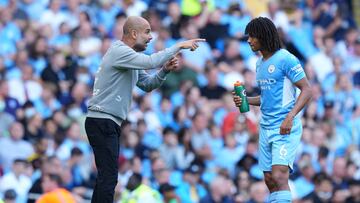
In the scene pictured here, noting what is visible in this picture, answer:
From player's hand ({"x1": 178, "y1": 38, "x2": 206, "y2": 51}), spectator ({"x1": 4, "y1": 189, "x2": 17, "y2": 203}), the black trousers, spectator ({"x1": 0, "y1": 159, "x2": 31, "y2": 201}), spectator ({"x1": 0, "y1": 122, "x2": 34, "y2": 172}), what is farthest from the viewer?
spectator ({"x1": 0, "y1": 122, "x2": 34, "y2": 172})

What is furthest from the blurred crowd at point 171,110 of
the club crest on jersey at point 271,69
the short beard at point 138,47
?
the club crest on jersey at point 271,69

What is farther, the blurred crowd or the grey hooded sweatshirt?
the blurred crowd

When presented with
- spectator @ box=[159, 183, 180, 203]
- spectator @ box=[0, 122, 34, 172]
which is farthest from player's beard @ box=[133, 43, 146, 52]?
spectator @ box=[0, 122, 34, 172]

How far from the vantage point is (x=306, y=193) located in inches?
797

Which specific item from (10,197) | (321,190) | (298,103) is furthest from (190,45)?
(321,190)

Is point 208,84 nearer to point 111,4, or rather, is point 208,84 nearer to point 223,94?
point 223,94

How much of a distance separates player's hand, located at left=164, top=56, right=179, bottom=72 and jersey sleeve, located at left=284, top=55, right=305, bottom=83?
1154mm

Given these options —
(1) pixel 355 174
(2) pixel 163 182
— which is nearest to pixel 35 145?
(2) pixel 163 182

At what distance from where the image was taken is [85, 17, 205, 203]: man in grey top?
12.5 m

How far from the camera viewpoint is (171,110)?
68.6 ft

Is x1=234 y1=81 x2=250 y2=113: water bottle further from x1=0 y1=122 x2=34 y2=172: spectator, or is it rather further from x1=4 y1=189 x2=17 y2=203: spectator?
x1=0 y1=122 x2=34 y2=172: spectator

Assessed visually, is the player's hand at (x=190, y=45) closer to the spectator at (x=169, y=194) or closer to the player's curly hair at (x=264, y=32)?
the player's curly hair at (x=264, y=32)

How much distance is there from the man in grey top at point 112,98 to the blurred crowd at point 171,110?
8.73ft

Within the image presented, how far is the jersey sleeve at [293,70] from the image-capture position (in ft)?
41.5
